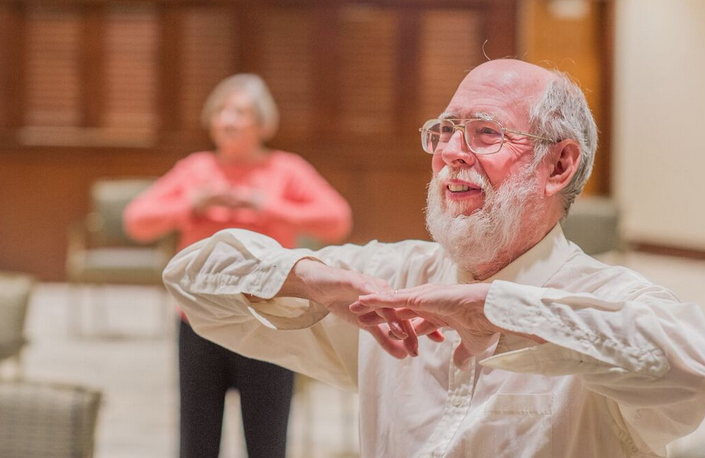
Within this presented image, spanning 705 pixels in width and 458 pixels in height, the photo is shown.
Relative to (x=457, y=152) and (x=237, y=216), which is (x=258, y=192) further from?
(x=457, y=152)

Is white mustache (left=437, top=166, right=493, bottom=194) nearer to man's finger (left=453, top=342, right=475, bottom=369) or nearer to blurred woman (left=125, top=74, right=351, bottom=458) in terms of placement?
man's finger (left=453, top=342, right=475, bottom=369)

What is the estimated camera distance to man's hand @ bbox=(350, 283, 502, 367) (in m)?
1.45

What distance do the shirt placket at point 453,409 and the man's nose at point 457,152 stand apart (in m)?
0.36

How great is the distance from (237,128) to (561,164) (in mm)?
2176

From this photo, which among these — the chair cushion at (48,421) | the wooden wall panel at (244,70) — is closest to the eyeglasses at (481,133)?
the chair cushion at (48,421)

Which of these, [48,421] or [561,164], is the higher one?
[561,164]

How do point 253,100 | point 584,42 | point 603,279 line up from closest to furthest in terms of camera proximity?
point 603,279
point 253,100
point 584,42

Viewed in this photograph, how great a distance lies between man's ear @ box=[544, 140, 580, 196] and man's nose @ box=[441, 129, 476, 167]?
0.48 feet

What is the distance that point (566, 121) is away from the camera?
1.78 meters

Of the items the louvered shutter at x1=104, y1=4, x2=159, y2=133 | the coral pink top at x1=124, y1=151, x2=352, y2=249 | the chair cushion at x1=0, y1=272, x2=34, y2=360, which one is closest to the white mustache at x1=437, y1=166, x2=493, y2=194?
the coral pink top at x1=124, y1=151, x2=352, y2=249

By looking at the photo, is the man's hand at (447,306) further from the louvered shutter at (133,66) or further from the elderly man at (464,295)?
the louvered shutter at (133,66)

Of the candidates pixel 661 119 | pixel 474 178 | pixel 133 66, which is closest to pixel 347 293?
pixel 474 178

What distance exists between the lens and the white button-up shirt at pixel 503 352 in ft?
4.62

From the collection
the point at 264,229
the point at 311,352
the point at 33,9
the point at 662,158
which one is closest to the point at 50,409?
the point at 311,352
